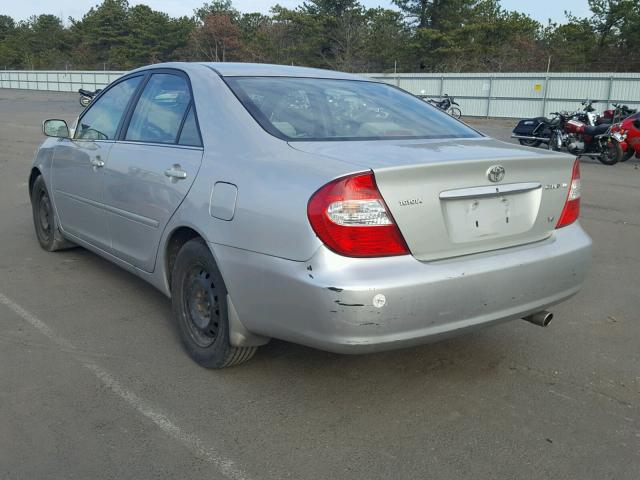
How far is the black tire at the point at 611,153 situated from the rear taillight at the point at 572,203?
36.4 ft

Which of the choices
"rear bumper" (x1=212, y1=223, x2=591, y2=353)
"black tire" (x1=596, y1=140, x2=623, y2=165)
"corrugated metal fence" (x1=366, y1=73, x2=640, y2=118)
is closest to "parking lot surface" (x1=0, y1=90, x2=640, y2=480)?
"rear bumper" (x1=212, y1=223, x2=591, y2=353)

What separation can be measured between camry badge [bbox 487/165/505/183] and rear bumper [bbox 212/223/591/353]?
1.12 ft

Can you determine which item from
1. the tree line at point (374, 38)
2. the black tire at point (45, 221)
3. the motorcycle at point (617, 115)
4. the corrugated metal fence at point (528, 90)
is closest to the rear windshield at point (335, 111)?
the black tire at point (45, 221)

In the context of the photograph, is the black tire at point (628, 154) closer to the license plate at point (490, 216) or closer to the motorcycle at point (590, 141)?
the motorcycle at point (590, 141)

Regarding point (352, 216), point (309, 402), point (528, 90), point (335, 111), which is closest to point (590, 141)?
point (335, 111)

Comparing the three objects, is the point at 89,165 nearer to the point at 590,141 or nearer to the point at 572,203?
the point at 572,203

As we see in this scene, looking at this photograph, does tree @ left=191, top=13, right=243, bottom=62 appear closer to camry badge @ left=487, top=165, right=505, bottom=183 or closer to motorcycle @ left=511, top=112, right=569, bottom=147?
motorcycle @ left=511, top=112, right=569, bottom=147

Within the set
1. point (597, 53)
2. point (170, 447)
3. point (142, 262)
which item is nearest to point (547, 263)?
point (170, 447)

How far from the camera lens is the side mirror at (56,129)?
16.3 ft

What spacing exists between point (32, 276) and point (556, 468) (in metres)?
4.17

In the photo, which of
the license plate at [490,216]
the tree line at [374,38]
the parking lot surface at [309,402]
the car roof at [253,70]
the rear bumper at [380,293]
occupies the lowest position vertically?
the parking lot surface at [309,402]

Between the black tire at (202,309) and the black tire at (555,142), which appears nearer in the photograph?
the black tire at (202,309)

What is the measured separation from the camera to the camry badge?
2924 millimetres

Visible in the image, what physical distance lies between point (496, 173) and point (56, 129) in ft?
11.9
